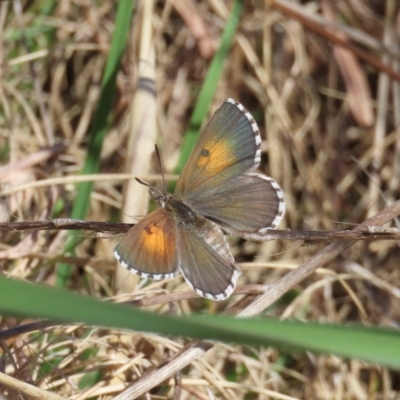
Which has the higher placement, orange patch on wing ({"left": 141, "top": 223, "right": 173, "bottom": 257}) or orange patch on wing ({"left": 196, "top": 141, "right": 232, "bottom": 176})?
orange patch on wing ({"left": 196, "top": 141, "right": 232, "bottom": 176})

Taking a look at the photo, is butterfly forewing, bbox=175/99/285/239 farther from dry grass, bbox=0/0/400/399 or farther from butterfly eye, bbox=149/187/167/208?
dry grass, bbox=0/0/400/399

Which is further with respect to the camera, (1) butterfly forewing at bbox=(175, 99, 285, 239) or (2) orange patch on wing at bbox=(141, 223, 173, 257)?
(1) butterfly forewing at bbox=(175, 99, 285, 239)

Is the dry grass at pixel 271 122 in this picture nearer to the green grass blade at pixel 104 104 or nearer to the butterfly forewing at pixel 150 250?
the green grass blade at pixel 104 104

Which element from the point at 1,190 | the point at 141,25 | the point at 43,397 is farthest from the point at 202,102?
the point at 43,397

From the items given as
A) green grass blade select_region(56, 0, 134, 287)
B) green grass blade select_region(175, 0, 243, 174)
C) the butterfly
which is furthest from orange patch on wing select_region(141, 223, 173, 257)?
green grass blade select_region(175, 0, 243, 174)

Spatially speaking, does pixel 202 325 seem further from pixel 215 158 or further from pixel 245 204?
pixel 215 158

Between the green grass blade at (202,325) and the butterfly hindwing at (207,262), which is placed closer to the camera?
the green grass blade at (202,325)

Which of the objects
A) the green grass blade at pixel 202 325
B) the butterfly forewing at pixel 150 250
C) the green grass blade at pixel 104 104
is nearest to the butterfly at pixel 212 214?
the butterfly forewing at pixel 150 250
